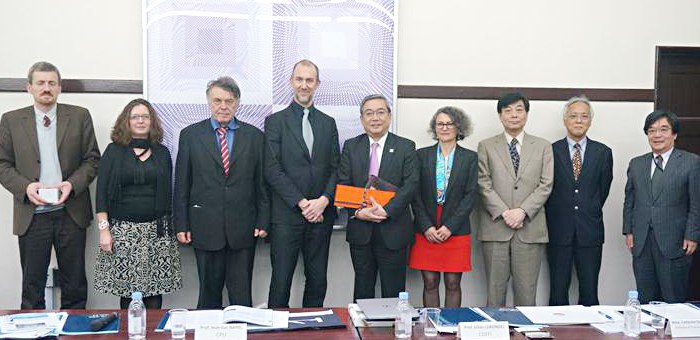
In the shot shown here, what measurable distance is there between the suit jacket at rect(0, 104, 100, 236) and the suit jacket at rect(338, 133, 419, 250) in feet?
5.10

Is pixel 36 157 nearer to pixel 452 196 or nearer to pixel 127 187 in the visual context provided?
pixel 127 187

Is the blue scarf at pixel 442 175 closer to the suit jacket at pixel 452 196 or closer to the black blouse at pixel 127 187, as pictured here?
the suit jacket at pixel 452 196

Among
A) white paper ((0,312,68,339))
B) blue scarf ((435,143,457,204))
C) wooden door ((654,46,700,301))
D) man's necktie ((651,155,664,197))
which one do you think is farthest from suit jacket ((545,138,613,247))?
white paper ((0,312,68,339))

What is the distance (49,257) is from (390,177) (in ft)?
6.93

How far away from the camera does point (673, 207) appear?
3779 millimetres

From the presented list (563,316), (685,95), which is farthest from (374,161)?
(685,95)

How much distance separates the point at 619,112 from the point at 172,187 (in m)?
3.21

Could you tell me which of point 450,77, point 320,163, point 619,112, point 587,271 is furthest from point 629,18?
point 320,163

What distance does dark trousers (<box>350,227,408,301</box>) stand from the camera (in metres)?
3.77

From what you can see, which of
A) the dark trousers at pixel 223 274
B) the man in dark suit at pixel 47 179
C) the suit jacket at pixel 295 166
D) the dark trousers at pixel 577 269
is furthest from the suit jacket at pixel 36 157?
the dark trousers at pixel 577 269

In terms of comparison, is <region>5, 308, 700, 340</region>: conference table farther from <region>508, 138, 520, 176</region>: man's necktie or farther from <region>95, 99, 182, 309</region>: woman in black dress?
<region>508, 138, 520, 176</region>: man's necktie

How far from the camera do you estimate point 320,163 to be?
3.79 meters

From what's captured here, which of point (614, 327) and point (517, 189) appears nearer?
point (614, 327)

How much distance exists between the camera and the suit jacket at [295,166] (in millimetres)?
3691
